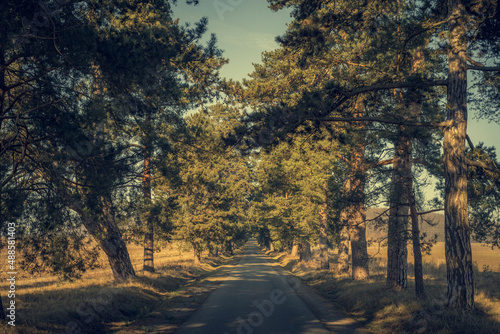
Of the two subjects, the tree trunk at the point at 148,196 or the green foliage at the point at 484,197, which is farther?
the tree trunk at the point at 148,196

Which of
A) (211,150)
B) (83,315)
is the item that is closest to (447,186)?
(211,150)

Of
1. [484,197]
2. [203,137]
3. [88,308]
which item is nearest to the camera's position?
[88,308]

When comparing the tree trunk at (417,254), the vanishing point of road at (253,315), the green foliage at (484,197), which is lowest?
the vanishing point of road at (253,315)

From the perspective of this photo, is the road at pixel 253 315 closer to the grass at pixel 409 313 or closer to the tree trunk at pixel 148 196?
the grass at pixel 409 313

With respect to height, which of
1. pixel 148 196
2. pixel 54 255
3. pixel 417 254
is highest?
pixel 148 196

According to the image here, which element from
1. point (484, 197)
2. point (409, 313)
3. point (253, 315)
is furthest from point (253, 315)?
point (484, 197)

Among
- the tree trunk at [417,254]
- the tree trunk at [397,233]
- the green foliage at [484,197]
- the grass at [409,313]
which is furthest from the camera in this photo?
the tree trunk at [397,233]

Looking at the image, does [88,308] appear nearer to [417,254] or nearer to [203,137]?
[203,137]

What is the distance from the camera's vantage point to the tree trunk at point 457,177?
8.30 metres

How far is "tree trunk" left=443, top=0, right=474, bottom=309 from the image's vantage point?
27.2 ft

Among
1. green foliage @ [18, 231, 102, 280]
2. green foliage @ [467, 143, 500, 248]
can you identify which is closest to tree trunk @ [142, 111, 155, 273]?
green foliage @ [18, 231, 102, 280]

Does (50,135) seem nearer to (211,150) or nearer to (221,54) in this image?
(211,150)

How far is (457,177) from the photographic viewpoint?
28.2 feet

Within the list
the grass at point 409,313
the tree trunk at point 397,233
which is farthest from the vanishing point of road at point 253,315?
the tree trunk at point 397,233
